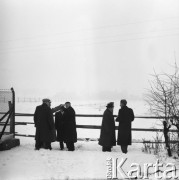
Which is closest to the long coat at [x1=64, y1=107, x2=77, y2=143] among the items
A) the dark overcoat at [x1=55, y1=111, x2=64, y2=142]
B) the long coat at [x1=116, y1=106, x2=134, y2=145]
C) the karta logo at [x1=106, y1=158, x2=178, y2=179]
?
the dark overcoat at [x1=55, y1=111, x2=64, y2=142]

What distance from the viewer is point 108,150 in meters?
9.24

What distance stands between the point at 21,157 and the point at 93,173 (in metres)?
2.34

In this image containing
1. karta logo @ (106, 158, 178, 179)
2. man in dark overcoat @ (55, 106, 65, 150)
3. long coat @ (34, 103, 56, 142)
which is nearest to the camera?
karta logo @ (106, 158, 178, 179)

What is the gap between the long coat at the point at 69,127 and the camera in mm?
9438

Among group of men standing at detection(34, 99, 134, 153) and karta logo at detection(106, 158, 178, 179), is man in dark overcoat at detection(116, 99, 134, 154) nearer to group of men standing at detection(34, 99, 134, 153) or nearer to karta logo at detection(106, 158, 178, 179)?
group of men standing at detection(34, 99, 134, 153)

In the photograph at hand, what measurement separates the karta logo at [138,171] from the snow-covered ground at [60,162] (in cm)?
11

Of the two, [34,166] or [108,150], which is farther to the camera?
[108,150]

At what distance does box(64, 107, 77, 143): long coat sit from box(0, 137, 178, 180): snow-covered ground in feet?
1.40

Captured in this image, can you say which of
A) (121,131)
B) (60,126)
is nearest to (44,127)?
(60,126)

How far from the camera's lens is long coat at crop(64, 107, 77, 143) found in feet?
31.0

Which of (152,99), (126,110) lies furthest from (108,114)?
(152,99)

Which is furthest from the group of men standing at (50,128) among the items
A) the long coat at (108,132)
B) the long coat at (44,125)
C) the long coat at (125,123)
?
the long coat at (125,123)

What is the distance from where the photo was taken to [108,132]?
9320 mm

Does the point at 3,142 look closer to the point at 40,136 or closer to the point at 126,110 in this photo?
the point at 40,136
